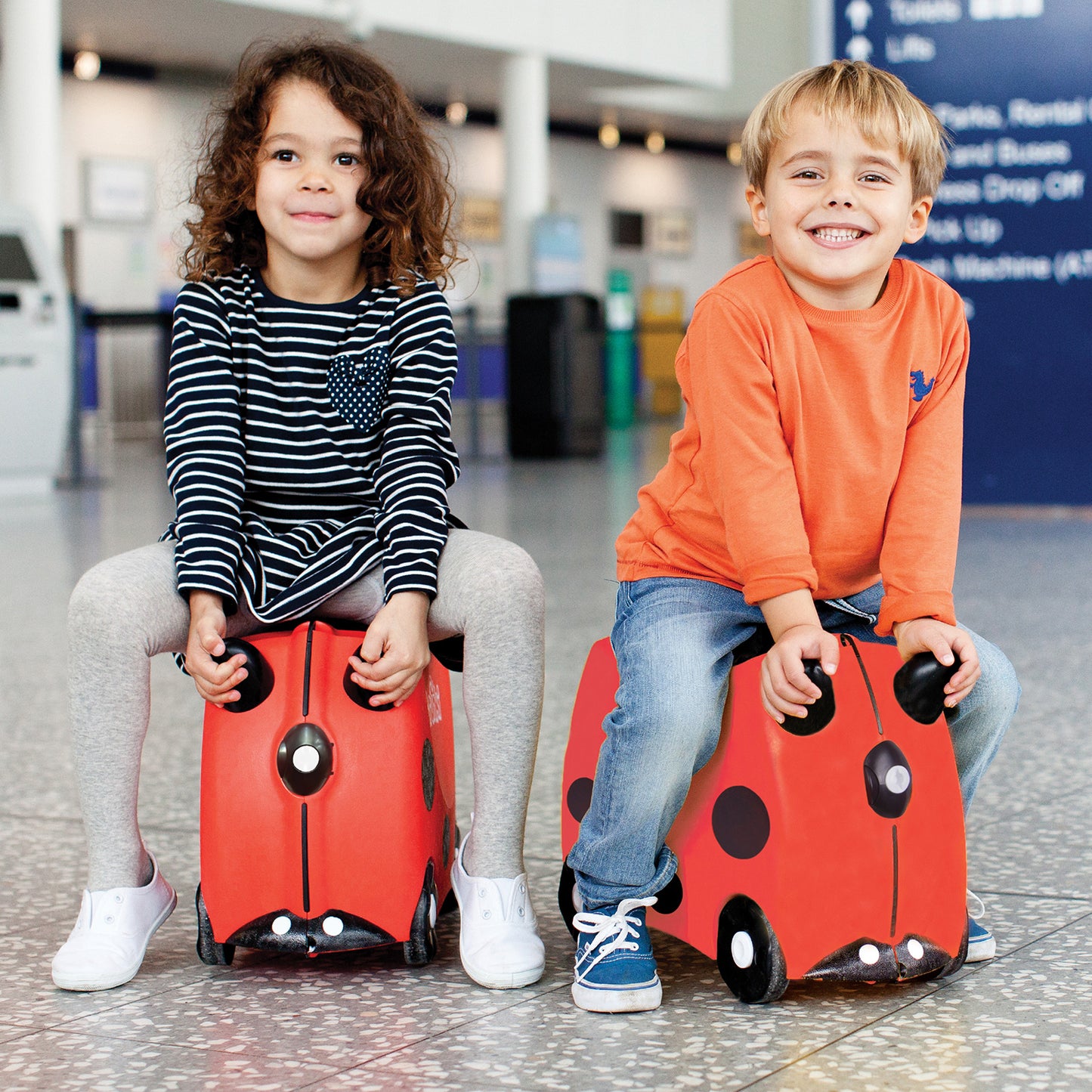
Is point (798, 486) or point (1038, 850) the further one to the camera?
point (1038, 850)

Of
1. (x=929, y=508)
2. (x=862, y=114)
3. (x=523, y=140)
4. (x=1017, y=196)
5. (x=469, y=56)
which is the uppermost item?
(x=469, y=56)

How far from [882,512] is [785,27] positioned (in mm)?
17262

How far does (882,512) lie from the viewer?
65.7 inches

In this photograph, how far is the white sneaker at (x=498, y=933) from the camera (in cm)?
158

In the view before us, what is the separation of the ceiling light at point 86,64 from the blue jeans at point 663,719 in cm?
1484

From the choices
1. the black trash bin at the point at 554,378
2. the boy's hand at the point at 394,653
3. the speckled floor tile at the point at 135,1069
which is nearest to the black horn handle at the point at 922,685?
the boy's hand at the point at 394,653

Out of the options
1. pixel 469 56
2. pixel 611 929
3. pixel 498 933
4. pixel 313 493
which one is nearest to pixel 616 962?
pixel 611 929

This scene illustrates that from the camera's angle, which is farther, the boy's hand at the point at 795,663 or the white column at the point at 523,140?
the white column at the point at 523,140

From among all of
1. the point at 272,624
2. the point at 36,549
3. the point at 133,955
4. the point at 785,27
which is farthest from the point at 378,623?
the point at 785,27

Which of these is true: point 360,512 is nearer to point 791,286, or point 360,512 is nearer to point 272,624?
point 272,624

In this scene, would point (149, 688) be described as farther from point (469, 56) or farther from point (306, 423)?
point (469, 56)

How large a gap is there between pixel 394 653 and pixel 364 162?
0.58m

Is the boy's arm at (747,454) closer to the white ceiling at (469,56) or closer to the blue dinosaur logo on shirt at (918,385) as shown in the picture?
the blue dinosaur logo on shirt at (918,385)

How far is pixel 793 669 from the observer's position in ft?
4.84
